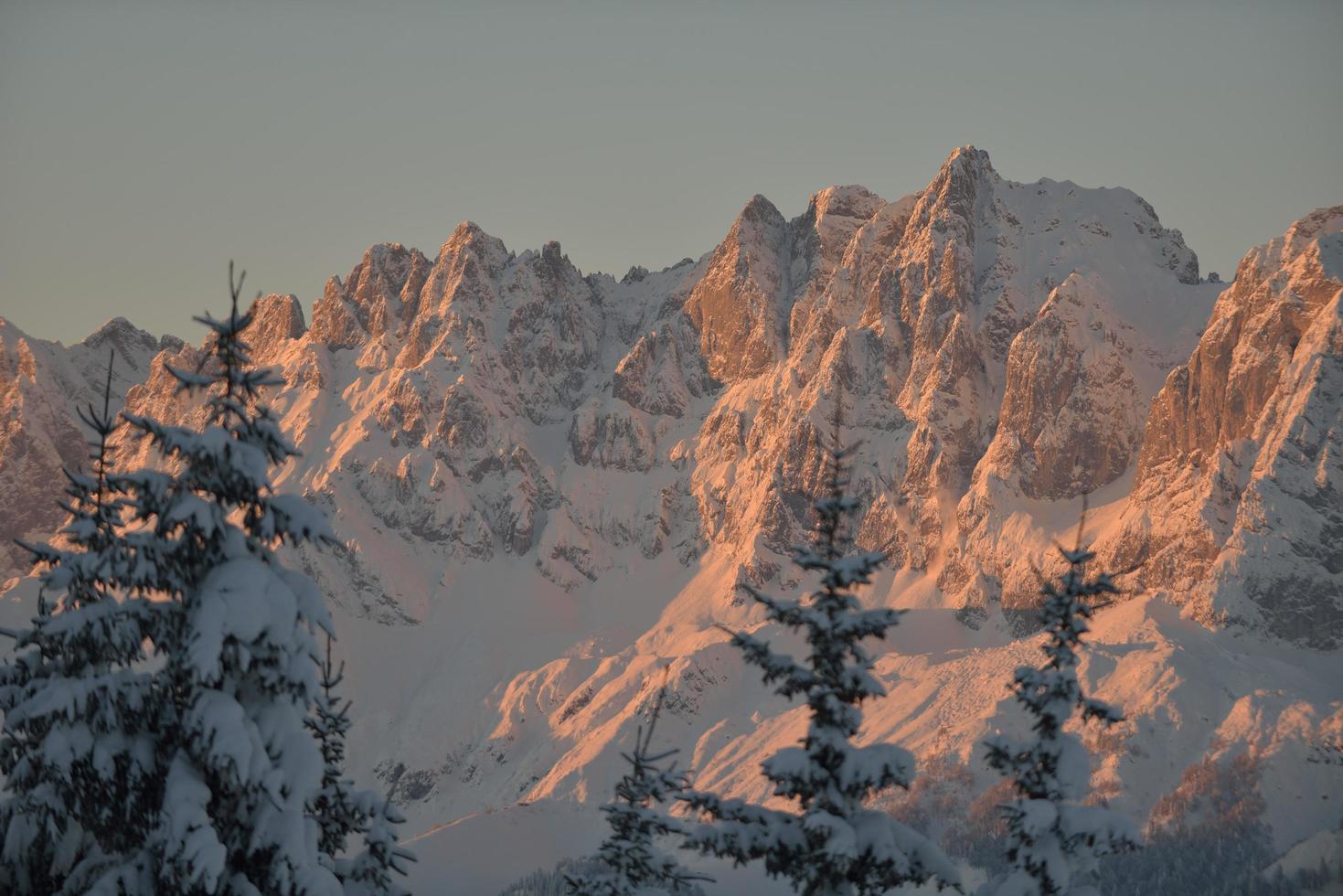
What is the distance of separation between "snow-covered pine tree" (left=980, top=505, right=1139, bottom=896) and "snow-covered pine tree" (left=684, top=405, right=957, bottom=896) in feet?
14.5

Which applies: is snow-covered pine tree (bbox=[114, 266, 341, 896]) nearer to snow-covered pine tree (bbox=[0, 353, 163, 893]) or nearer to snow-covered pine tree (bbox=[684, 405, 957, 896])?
snow-covered pine tree (bbox=[0, 353, 163, 893])

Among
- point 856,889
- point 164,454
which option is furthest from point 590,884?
point 164,454

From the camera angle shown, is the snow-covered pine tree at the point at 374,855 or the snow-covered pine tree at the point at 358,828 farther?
the snow-covered pine tree at the point at 374,855

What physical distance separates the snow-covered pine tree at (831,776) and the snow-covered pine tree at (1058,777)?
4.41 meters

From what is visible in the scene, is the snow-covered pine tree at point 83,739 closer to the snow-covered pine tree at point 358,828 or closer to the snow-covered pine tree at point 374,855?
the snow-covered pine tree at point 358,828

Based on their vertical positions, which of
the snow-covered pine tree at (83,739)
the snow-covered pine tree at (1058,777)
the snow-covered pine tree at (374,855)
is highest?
the snow-covered pine tree at (83,739)

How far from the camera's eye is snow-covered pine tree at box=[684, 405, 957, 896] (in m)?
28.2

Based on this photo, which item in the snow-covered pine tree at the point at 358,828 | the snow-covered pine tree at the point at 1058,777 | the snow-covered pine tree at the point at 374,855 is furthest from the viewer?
the snow-covered pine tree at the point at 1058,777

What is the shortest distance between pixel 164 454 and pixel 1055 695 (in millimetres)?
17982

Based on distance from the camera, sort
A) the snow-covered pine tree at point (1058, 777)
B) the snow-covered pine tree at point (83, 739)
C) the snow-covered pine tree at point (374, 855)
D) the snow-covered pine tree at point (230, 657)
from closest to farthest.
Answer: the snow-covered pine tree at point (230, 657) → the snow-covered pine tree at point (83, 739) → the snow-covered pine tree at point (374, 855) → the snow-covered pine tree at point (1058, 777)

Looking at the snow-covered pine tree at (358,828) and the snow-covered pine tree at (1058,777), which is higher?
the snow-covered pine tree at (358,828)

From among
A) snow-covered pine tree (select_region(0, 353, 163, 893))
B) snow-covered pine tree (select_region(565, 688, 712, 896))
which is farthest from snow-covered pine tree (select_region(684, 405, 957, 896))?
snow-covered pine tree (select_region(0, 353, 163, 893))

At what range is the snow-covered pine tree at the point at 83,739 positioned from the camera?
2545 cm

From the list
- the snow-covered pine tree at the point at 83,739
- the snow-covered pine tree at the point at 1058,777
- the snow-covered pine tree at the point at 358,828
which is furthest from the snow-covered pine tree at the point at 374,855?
the snow-covered pine tree at the point at 1058,777
